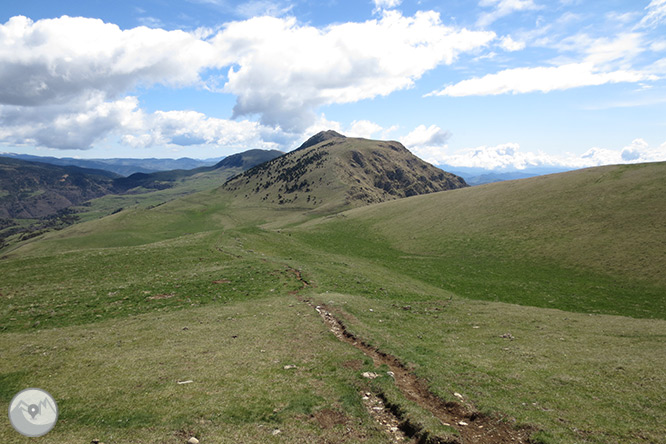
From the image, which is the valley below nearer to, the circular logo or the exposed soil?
the exposed soil

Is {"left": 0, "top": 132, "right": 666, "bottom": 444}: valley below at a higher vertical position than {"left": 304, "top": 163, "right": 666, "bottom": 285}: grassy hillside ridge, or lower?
lower

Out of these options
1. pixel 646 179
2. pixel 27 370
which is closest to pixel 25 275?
pixel 27 370

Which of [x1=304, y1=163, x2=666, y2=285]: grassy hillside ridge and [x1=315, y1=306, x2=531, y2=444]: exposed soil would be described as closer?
[x1=315, y1=306, x2=531, y2=444]: exposed soil

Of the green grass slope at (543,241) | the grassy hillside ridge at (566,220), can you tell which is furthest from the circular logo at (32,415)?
the grassy hillside ridge at (566,220)

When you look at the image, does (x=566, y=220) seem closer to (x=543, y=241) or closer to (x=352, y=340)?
(x=543, y=241)

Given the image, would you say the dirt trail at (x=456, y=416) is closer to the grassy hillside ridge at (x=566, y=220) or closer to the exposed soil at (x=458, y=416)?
the exposed soil at (x=458, y=416)

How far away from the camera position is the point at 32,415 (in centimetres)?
1294

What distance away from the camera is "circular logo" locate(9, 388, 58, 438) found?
1251 cm

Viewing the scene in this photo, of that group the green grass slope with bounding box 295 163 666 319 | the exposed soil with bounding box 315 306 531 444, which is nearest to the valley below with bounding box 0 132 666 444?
the exposed soil with bounding box 315 306 531 444

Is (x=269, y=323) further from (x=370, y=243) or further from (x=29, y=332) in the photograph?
(x=370, y=243)

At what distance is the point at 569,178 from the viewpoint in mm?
81562

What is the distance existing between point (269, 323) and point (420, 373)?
13.3m

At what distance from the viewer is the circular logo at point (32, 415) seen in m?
12.5

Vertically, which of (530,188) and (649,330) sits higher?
(530,188)
